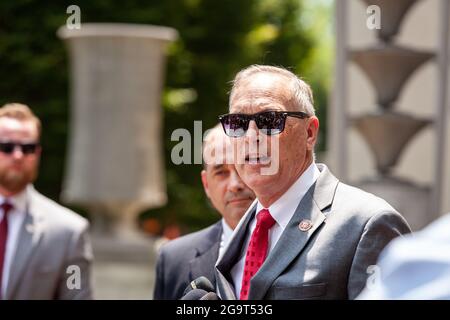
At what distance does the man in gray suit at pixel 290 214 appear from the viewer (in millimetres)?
2754

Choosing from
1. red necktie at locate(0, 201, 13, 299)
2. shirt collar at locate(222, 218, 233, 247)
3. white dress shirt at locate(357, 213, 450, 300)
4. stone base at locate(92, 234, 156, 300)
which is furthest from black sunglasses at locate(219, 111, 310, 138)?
stone base at locate(92, 234, 156, 300)

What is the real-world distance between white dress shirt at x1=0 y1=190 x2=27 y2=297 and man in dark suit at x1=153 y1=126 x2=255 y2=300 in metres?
0.76

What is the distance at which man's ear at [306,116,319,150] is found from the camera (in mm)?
3090

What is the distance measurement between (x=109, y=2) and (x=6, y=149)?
15840 millimetres

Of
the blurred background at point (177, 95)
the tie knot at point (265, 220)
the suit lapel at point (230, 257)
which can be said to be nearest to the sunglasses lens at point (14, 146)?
the blurred background at point (177, 95)

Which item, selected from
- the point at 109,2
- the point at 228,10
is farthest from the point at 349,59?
the point at 228,10

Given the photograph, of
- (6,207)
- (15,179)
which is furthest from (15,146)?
(6,207)

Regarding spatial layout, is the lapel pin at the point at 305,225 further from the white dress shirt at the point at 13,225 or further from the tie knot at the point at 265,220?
the white dress shirt at the point at 13,225

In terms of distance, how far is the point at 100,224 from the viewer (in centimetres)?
1592

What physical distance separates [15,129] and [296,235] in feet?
8.45

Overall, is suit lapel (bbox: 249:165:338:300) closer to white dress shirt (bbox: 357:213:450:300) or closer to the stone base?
white dress shirt (bbox: 357:213:450:300)

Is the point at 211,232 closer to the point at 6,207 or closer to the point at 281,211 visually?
the point at 6,207
